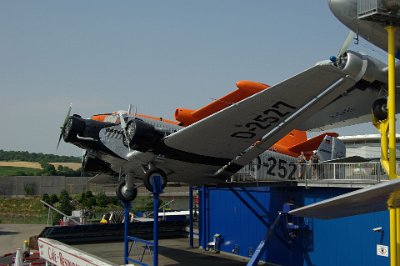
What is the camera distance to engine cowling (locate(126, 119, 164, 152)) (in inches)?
656

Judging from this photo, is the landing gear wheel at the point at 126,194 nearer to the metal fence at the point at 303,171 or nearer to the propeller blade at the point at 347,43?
the metal fence at the point at 303,171

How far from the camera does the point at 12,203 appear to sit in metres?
64.7

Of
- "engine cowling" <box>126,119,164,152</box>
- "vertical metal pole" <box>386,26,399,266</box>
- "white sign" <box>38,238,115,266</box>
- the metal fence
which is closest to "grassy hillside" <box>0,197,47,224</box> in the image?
the metal fence

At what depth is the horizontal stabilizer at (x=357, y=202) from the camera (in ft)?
14.4

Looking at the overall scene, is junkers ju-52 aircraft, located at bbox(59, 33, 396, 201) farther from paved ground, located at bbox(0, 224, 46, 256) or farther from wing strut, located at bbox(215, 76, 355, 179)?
paved ground, located at bbox(0, 224, 46, 256)

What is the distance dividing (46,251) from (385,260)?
35.8ft

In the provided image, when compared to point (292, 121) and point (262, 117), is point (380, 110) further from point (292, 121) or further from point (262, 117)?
point (262, 117)

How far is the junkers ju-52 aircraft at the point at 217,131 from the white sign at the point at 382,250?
15.2ft

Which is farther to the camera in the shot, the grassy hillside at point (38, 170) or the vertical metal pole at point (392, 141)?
the grassy hillside at point (38, 170)

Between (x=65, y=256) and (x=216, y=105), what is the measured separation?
12440 mm

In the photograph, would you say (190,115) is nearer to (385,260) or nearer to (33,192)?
(385,260)

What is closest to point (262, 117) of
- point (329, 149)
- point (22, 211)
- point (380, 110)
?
point (380, 110)

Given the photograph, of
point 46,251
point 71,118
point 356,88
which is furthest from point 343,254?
point 71,118

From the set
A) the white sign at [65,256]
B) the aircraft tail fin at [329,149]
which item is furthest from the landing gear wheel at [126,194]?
the aircraft tail fin at [329,149]
